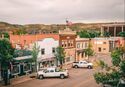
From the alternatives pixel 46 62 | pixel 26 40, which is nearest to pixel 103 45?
pixel 46 62

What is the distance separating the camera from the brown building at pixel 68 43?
55.8 meters

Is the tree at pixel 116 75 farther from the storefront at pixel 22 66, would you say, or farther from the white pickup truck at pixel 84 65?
the white pickup truck at pixel 84 65

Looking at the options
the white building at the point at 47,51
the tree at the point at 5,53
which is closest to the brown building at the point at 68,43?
the white building at the point at 47,51

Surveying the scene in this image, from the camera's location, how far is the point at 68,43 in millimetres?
58281

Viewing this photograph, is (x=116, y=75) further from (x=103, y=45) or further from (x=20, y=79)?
(x=103, y=45)

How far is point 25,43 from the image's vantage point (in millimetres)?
50469

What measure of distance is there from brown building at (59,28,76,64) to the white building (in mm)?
2591

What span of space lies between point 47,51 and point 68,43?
8.64 metres

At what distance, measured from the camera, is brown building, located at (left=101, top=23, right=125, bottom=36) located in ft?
384

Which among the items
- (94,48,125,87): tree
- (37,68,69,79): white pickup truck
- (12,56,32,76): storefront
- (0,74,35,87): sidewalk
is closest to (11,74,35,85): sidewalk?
(0,74,35,87): sidewalk

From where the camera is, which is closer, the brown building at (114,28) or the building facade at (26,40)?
the building facade at (26,40)

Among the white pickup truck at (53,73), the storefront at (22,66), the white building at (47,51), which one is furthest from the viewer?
the white building at (47,51)

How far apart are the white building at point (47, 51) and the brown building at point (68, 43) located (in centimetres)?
259

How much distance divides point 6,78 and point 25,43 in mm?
15374
